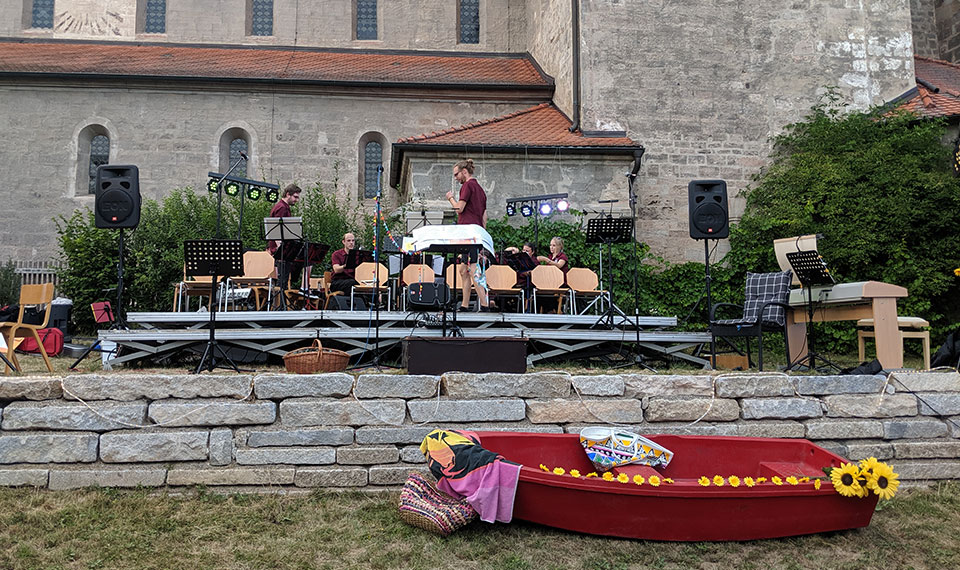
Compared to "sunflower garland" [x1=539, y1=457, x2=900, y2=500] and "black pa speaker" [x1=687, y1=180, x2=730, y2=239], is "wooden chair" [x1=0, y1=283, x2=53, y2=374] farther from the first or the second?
"black pa speaker" [x1=687, y1=180, x2=730, y2=239]

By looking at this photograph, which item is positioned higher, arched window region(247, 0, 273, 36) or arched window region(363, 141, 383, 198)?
arched window region(247, 0, 273, 36)

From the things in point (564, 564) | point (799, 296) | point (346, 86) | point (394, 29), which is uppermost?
point (394, 29)

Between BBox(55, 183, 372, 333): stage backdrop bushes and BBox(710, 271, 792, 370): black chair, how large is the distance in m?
8.43

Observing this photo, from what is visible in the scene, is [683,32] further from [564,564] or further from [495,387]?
[564,564]

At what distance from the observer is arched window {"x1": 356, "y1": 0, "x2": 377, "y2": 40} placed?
20516 mm

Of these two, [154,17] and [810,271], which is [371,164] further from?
[810,271]

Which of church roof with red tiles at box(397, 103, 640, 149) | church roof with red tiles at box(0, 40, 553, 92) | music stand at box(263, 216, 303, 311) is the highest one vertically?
church roof with red tiles at box(0, 40, 553, 92)

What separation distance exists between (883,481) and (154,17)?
70.8 feet

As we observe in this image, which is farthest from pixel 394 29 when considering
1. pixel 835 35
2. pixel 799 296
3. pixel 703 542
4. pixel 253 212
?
pixel 703 542

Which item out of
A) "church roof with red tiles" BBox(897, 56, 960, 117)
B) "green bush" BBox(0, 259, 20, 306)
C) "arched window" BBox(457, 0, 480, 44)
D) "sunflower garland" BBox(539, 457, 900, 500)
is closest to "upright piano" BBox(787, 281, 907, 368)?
"sunflower garland" BBox(539, 457, 900, 500)

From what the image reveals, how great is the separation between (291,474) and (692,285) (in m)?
10.7

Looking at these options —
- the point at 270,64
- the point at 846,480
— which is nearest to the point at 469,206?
the point at 846,480

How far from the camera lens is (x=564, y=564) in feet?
13.5

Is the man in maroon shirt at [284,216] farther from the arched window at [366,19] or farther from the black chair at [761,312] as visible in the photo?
the arched window at [366,19]
